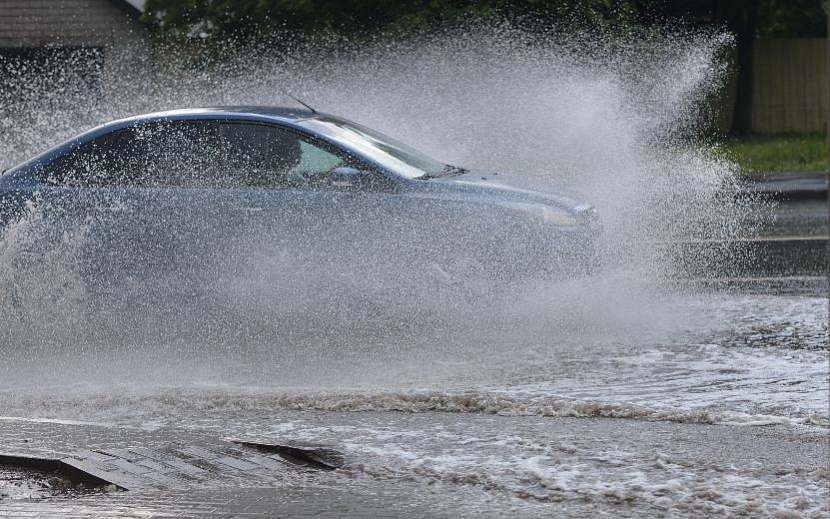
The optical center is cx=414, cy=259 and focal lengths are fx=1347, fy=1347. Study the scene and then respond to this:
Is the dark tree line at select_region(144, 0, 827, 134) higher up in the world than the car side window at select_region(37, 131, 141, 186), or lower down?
higher up

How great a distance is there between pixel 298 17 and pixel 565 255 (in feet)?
40.9

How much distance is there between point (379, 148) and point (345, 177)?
25.8 inches

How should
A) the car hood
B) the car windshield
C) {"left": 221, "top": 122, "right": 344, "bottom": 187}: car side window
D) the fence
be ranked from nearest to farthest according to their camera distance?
1. the car hood
2. {"left": 221, "top": 122, "right": 344, "bottom": 187}: car side window
3. the car windshield
4. the fence

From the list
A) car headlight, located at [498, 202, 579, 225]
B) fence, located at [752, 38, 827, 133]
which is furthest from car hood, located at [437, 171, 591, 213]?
fence, located at [752, 38, 827, 133]

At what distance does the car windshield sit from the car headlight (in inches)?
28.7

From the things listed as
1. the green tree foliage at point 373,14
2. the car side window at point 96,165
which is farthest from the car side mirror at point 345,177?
the green tree foliage at point 373,14

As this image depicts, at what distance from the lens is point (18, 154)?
1680cm

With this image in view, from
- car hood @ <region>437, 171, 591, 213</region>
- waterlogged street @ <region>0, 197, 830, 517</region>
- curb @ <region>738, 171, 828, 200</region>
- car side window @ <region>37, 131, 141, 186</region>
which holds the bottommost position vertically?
waterlogged street @ <region>0, 197, 830, 517</region>

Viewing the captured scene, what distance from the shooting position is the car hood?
8.66 metres

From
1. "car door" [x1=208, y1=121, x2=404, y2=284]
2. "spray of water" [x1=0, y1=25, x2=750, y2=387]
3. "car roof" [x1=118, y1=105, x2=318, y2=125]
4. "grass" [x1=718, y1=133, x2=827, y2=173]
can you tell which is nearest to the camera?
"spray of water" [x1=0, y1=25, x2=750, y2=387]

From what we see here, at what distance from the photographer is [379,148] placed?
30.4 ft

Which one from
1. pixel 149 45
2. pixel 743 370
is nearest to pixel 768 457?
pixel 743 370

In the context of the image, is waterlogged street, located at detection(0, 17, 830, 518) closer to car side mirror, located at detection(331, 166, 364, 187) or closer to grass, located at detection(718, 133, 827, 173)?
car side mirror, located at detection(331, 166, 364, 187)

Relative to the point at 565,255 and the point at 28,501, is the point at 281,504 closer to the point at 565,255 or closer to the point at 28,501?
the point at 28,501
